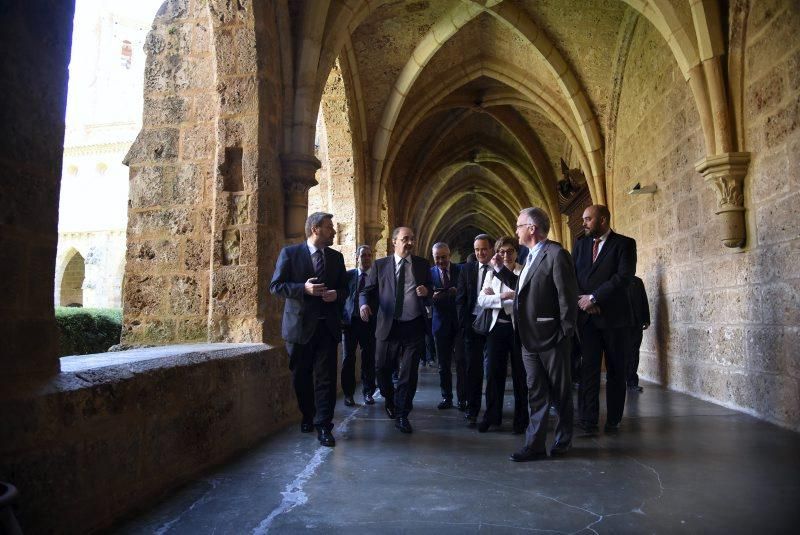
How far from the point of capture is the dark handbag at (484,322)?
3.68 m

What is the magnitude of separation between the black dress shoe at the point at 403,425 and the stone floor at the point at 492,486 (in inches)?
2.3

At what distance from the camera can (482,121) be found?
43.3ft

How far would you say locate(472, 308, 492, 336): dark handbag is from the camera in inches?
145

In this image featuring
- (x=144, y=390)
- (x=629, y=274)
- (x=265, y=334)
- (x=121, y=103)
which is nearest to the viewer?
(x=144, y=390)

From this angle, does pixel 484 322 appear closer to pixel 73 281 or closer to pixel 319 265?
pixel 319 265

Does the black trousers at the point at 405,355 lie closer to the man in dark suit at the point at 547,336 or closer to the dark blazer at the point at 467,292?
the dark blazer at the point at 467,292

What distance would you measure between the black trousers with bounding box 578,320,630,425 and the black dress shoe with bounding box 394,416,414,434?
1070 millimetres

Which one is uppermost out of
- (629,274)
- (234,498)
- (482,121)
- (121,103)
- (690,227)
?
(121,103)

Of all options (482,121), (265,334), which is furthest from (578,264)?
(482,121)

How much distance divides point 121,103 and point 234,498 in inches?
1197

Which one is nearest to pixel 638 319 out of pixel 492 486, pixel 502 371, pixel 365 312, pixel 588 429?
pixel 588 429

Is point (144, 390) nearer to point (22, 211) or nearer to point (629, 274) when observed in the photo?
point (22, 211)

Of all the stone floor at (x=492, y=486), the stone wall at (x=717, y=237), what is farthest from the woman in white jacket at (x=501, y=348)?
the stone wall at (x=717, y=237)

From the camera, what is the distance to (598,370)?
3596 mm
